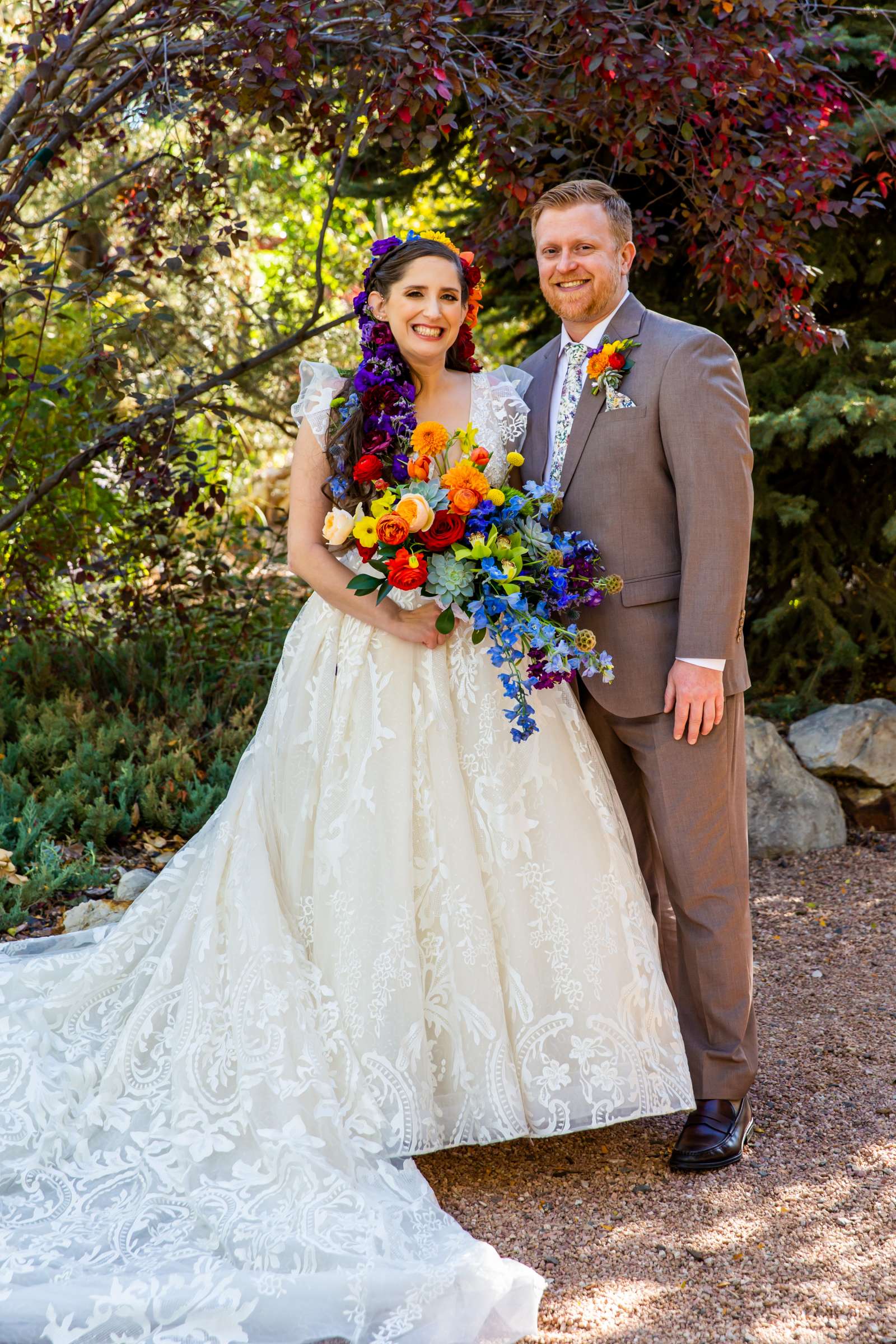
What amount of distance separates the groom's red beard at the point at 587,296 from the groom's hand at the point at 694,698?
868 millimetres

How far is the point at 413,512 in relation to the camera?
2.53 meters

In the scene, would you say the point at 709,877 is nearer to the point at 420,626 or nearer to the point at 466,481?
the point at 420,626

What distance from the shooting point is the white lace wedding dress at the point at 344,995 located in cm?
235

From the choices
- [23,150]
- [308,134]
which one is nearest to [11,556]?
[23,150]

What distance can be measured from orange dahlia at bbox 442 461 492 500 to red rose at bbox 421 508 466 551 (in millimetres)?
49

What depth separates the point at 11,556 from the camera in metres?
5.11

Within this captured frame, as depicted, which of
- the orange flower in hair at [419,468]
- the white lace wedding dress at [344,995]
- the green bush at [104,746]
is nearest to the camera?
the white lace wedding dress at [344,995]

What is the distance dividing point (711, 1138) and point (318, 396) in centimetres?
197

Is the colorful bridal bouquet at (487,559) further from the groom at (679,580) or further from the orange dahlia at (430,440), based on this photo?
the groom at (679,580)

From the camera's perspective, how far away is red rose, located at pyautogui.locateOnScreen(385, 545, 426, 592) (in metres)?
2.54

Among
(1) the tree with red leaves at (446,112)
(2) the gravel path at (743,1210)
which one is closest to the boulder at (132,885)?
(1) the tree with red leaves at (446,112)

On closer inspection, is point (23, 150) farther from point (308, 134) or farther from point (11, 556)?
point (11, 556)

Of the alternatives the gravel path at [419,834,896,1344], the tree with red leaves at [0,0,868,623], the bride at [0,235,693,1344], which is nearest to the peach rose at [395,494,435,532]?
the bride at [0,235,693,1344]

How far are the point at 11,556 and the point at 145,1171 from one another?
3322 mm
